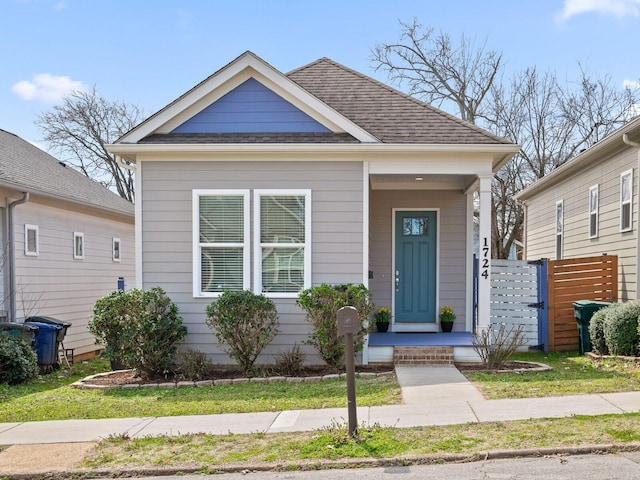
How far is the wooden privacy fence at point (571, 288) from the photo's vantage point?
1148 cm

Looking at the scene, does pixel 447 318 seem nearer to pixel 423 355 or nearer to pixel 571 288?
pixel 423 355

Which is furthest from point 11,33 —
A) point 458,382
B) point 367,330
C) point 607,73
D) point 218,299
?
point 607,73

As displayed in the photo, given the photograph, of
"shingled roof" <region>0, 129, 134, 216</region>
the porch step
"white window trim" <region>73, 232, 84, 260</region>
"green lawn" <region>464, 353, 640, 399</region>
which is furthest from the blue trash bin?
"green lawn" <region>464, 353, 640, 399</region>

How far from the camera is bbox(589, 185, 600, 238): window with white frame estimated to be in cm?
1323

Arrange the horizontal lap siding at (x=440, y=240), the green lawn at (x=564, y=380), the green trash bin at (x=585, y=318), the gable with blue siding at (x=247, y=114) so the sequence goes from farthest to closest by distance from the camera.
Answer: the horizontal lap siding at (x=440, y=240) < the green trash bin at (x=585, y=318) < the gable with blue siding at (x=247, y=114) < the green lawn at (x=564, y=380)

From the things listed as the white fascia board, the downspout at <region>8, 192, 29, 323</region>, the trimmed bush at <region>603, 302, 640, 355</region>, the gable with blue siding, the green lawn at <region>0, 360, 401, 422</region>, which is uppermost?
the gable with blue siding

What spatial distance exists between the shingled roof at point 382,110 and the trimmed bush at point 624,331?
3.23 m

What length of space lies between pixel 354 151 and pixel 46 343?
21.5 ft

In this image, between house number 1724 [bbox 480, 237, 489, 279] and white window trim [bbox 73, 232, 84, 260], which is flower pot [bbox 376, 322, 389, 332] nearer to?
house number 1724 [bbox 480, 237, 489, 279]

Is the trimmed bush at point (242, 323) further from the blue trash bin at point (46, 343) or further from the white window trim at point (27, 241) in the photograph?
the white window trim at point (27, 241)

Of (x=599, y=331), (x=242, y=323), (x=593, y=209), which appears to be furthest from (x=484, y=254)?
(x=593, y=209)

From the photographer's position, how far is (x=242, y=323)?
9.14 m

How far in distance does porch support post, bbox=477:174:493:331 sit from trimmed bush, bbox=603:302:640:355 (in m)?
1.87

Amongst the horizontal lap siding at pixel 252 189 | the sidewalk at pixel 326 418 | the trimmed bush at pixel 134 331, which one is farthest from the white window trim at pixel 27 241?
the sidewalk at pixel 326 418
